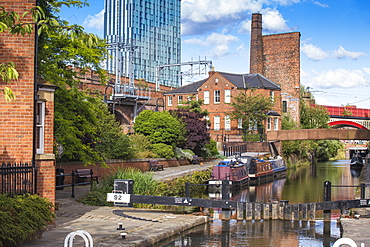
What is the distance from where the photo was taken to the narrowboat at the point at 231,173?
97.0 ft

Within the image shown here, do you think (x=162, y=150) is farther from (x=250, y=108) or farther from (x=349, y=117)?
(x=349, y=117)

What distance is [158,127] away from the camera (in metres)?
34.3

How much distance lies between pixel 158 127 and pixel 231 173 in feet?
22.9

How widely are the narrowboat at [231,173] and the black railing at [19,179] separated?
1791 cm

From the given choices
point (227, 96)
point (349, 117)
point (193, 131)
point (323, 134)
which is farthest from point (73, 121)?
point (349, 117)

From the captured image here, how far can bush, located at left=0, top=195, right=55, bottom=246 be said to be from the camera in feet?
28.4

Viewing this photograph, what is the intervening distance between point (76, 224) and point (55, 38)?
8284mm

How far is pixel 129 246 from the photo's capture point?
10.3 meters

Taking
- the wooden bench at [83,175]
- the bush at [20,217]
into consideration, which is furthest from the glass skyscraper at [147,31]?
the bush at [20,217]

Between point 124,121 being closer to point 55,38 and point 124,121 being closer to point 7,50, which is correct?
point 55,38

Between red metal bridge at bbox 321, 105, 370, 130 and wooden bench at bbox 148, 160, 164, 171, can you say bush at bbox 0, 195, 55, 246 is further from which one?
red metal bridge at bbox 321, 105, 370, 130

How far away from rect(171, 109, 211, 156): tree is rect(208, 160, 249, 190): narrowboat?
5.76 m

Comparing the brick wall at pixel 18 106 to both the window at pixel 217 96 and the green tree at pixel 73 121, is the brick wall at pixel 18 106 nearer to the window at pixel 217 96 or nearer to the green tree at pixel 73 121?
the green tree at pixel 73 121

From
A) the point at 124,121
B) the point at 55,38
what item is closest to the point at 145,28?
the point at 124,121
